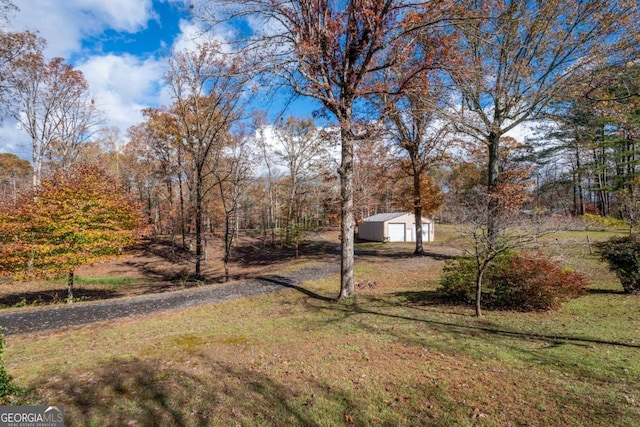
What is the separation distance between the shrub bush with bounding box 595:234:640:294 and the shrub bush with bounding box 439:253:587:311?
1.46 metres

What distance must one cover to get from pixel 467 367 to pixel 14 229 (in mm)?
14977

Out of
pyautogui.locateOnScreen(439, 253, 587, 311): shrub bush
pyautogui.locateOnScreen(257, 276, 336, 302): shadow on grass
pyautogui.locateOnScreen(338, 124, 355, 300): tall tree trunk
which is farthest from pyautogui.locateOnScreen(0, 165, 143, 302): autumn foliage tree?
pyautogui.locateOnScreen(439, 253, 587, 311): shrub bush

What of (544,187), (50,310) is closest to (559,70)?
(50,310)

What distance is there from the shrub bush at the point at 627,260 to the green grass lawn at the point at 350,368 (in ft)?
2.86

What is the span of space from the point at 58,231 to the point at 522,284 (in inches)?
613

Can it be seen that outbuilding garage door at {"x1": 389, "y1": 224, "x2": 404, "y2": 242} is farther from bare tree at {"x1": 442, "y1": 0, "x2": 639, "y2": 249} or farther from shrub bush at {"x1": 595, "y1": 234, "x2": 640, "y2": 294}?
shrub bush at {"x1": 595, "y1": 234, "x2": 640, "y2": 294}

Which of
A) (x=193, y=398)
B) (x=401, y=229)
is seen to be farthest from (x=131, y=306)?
(x=401, y=229)

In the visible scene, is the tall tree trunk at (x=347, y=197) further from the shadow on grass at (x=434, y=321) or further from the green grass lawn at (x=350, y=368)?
the green grass lawn at (x=350, y=368)

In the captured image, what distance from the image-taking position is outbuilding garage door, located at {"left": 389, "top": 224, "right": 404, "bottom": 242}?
27859 mm

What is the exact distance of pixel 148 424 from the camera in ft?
10.6

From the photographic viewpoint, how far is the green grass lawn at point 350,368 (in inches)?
133

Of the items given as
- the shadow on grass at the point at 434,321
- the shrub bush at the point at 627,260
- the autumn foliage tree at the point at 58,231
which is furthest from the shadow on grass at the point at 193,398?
the shrub bush at the point at 627,260

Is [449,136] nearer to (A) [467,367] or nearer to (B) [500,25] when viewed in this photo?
(B) [500,25]

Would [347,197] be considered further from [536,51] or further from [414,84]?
[536,51]
